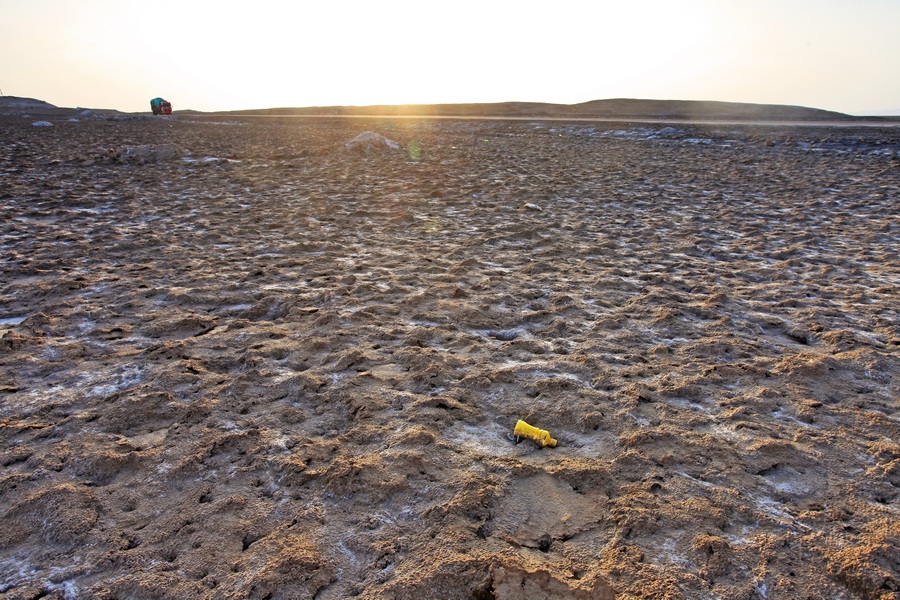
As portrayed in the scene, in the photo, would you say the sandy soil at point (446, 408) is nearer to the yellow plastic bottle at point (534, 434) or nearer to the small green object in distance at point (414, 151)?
the yellow plastic bottle at point (534, 434)

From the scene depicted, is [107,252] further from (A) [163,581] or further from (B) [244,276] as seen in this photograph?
(A) [163,581]

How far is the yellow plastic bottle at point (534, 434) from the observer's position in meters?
2.77

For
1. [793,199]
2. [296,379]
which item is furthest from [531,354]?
[793,199]

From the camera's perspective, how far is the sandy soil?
81.3 inches

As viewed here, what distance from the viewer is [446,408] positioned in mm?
3041

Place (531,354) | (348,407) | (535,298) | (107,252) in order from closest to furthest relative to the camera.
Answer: (348,407)
(531,354)
(535,298)
(107,252)

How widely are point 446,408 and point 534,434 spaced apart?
Answer: 1.72 feet

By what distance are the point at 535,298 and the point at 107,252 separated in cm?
441

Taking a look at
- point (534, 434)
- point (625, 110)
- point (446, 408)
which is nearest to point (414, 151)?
point (446, 408)

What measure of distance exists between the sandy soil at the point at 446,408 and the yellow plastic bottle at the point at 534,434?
10 centimetres

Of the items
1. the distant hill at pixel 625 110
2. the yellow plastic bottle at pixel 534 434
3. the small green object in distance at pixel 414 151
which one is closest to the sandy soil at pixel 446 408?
the yellow plastic bottle at pixel 534 434

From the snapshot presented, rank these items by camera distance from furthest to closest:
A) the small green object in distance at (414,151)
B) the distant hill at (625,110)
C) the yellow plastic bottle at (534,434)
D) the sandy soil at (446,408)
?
the distant hill at (625,110) → the small green object in distance at (414,151) → the yellow plastic bottle at (534,434) → the sandy soil at (446,408)

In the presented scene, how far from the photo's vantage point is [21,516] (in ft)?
7.33

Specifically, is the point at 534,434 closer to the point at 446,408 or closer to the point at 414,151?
the point at 446,408
